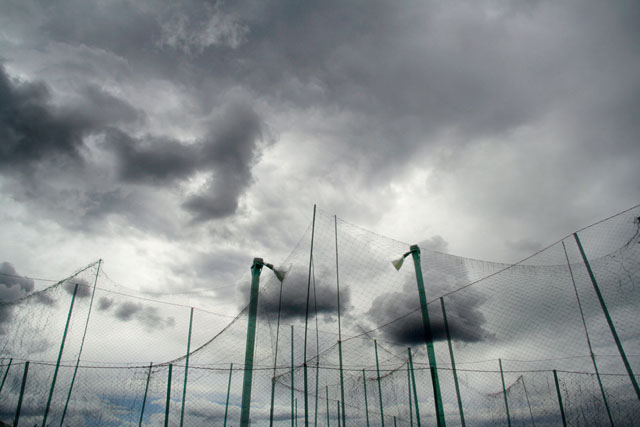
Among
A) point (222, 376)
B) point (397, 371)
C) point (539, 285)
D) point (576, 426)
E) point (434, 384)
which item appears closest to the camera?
point (434, 384)

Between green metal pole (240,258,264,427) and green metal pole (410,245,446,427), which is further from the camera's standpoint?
green metal pole (240,258,264,427)

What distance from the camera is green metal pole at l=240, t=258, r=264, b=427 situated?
20.0 feet

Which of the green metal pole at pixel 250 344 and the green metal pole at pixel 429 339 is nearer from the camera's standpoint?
the green metal pole at pixel 429 339

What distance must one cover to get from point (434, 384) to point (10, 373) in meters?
9.45

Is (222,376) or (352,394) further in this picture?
(352,394)

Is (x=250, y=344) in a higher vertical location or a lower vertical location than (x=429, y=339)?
higher

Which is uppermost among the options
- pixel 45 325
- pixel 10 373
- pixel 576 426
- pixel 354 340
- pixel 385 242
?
pixel 385 242

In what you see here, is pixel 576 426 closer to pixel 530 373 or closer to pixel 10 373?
pixel 530 373

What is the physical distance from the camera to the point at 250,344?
6.71 metres

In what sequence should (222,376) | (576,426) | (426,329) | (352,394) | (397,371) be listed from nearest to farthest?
(426,329)
(222,376)
(576,426)
(397,371)
(352,394)

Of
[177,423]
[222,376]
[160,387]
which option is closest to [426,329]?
[222,376]

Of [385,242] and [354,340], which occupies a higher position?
[385,242]

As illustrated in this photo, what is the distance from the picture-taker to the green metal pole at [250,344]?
6.11m

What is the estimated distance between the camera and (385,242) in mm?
7148
